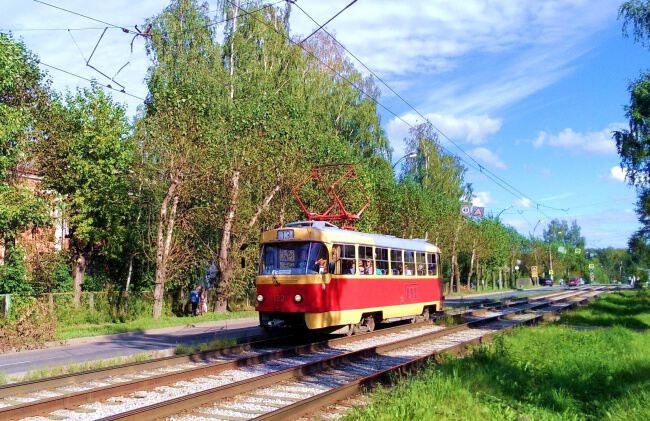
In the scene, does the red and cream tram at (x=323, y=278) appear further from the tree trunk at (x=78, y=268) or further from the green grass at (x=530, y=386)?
the tree trunk at (x=78, y=268)

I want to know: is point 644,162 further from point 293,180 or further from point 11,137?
point 11,137

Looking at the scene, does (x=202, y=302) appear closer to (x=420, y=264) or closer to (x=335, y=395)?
(x=420, y=264)

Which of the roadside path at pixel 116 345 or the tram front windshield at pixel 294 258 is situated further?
the tram front windshield at pixel 294 258

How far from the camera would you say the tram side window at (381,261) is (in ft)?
60.4

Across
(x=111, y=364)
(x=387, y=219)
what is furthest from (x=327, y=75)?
(x=111, y=364)

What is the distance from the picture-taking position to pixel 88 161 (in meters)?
27.2

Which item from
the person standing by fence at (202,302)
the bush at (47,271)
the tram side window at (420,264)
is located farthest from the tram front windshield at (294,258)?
the bush at (47,271)

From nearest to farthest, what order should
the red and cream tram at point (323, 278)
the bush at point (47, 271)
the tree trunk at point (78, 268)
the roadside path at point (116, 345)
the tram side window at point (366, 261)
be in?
1. the roadside path at point (116, 345)
2. the red and cream tram at point (323, 278)
3. the tram side window at point (366, 261)
4. the bush at point (47, 271)
5. the tree trunk at point (78, 268)

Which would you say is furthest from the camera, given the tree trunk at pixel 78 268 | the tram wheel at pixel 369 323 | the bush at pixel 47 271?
the tree trunk at pixel 78 268

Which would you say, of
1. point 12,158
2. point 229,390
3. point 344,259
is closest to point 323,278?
point 344,259

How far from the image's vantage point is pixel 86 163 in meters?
26.8

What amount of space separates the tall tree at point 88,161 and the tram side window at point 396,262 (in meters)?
13.7

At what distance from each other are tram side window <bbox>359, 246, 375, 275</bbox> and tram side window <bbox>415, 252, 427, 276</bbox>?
163 inches

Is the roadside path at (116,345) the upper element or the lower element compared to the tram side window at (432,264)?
lower
